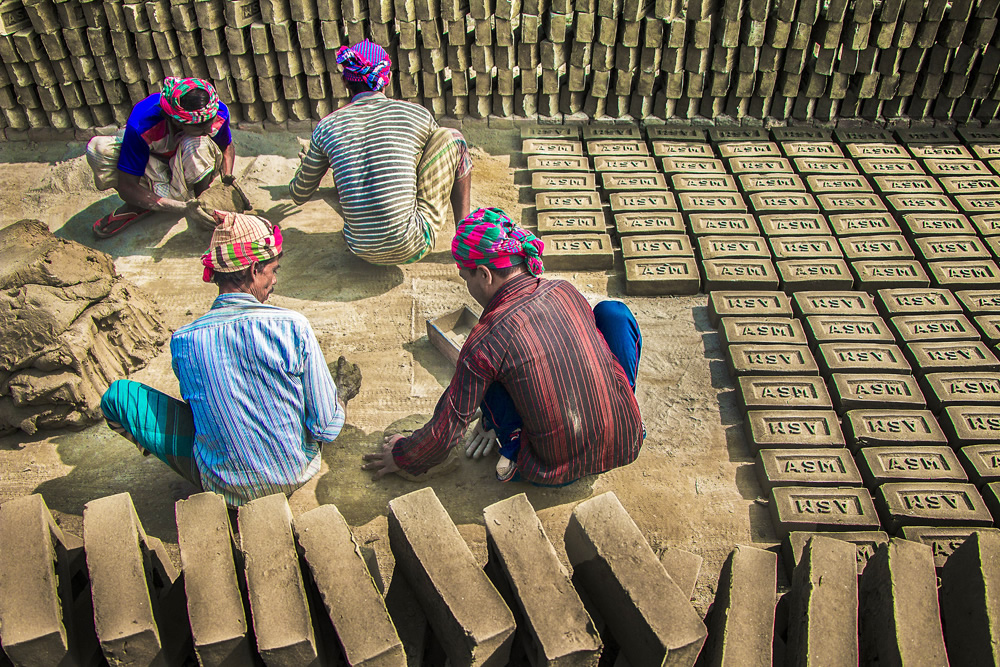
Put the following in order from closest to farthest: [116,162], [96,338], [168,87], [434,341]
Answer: [96,338]
[434,341]
[168,87]
[116,162]

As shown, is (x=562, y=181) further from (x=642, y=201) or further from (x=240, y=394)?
(x=240, y=394)

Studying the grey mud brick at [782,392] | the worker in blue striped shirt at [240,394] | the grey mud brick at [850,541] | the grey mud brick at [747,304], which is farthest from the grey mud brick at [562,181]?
the grey mud brick at [850,541]

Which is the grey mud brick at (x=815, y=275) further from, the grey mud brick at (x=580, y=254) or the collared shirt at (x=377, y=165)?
the collared shirt at (x=377, y=165)

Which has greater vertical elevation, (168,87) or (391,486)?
(168,87)

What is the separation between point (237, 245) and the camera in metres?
2.82

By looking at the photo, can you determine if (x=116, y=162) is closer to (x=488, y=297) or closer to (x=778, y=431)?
(x=488, y=297)

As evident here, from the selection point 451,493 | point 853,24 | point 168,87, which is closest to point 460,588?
point 451,493

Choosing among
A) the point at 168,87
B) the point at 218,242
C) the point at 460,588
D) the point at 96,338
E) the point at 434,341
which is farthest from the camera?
the point at 168,87

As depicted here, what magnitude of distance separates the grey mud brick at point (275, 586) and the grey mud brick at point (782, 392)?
2.31 meters

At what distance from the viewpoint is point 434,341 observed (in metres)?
4.01

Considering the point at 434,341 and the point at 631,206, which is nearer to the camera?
the point at 434,341

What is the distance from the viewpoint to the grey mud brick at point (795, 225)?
4594 millimetres

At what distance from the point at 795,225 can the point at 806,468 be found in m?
1.99

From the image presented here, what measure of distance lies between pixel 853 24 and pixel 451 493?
190 inches
